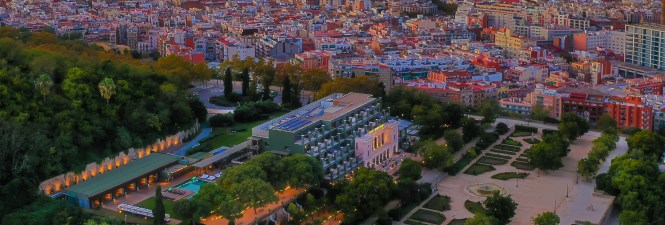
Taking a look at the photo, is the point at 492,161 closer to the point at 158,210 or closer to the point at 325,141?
the point at 325,141

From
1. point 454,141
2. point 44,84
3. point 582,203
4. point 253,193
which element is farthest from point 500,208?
point 44,84

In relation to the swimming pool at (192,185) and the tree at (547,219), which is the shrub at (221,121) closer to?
the swimming pool at (192,185)

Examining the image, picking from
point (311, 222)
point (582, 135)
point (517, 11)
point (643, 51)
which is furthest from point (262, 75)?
point (517, 11)

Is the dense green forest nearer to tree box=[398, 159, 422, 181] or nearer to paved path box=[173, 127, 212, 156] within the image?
paved path box=[173, 127, 212, 156]

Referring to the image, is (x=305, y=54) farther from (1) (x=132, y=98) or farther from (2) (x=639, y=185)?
(2) (x=639, y=185)

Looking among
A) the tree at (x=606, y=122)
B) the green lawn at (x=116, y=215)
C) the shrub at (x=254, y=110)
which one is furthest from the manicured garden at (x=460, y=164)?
the green lawn at (x=116, y=215)
